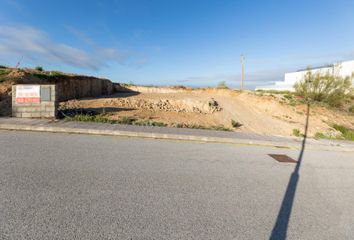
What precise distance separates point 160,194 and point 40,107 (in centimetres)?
772

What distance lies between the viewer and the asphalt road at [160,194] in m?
2.63

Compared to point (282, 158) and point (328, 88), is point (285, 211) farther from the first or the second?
point (328, 88)

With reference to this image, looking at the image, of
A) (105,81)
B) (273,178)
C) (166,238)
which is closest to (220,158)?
(273,178)

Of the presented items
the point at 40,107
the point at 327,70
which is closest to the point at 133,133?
the point at 40,107

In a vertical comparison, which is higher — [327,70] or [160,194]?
[327,70]

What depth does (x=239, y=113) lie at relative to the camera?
20484 millimetres

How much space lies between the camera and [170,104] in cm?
2256

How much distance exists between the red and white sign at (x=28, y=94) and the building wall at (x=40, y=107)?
4.8 inches

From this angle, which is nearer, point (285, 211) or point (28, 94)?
point (285, 211)

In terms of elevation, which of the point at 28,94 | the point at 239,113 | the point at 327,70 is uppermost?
the point at 327,70

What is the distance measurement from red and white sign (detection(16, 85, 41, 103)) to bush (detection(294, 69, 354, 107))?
2267 centimetres

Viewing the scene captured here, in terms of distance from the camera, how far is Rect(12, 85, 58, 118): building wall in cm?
845

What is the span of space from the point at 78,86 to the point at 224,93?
74.3 feet

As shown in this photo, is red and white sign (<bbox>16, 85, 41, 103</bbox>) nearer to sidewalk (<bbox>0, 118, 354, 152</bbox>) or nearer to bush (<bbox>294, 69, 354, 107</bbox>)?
sidewalk (<bbox>0, 118, 354, 152</bbox>)
